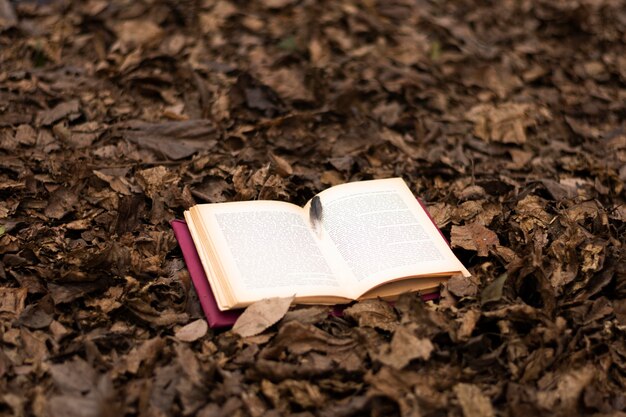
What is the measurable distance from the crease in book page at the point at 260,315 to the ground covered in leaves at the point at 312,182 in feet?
0.14

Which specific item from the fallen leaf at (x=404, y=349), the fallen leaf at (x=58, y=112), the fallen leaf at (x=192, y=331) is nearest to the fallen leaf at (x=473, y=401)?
the fallen leaf at (x=404, y=349)

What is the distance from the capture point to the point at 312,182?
10.6ft

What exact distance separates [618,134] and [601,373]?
191cm

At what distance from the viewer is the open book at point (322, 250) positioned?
2.45 meters

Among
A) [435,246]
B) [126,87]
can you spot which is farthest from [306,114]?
[435,246]

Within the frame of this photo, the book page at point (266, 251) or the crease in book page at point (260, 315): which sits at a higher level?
the book page at point (266, 251)

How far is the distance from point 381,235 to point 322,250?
244 mm

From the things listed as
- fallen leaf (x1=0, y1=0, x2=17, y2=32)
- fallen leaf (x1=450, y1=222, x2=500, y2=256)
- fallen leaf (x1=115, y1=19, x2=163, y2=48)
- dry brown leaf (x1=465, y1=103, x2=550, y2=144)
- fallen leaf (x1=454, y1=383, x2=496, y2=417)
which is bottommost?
dry brown leaf (x1=465, y1=103, x2=550, y2=144)

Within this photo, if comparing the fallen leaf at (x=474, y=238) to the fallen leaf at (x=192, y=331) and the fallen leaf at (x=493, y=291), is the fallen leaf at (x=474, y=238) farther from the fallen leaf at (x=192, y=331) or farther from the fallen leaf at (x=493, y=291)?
the fallen leaf at (x=192, y=331)

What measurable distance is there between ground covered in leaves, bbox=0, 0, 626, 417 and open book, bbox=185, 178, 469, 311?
0.10m

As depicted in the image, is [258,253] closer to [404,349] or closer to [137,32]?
[404,349]

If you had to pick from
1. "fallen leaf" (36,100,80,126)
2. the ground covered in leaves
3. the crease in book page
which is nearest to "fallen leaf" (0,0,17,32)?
the ground covered in leaves

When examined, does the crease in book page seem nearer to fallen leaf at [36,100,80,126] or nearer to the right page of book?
the right page of book

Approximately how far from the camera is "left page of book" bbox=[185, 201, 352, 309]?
7.95ft
